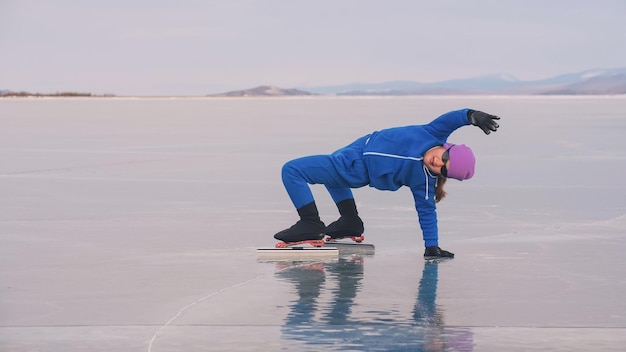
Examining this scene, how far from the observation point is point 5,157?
60.8 feet

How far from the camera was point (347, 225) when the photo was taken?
9414mm

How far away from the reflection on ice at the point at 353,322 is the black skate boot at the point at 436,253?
0.69 meters

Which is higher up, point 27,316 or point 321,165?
point 321,165

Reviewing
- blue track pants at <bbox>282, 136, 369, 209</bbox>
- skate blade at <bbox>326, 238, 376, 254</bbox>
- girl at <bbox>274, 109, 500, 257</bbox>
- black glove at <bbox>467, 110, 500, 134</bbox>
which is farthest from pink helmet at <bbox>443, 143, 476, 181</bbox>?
skate blade at <bbox>326, 238, 376, 254</bbox>

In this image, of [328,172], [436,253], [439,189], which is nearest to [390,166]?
[439,189]

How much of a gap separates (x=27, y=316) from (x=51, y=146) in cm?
1546

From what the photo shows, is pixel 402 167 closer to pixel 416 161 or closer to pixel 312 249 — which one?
pixel 416 161

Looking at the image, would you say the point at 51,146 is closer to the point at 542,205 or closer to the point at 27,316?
the point at 542,205

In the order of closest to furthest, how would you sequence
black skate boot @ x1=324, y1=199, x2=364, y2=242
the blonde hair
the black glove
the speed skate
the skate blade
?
the black glove → the speed skate → the blonde hair → the skate blade → black skate boot @ x1=324, y1=199, x2=364, y2=242

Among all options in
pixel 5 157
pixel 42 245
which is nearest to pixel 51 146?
pixel 5 157

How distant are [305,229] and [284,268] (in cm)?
87

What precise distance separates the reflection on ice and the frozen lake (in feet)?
0.04

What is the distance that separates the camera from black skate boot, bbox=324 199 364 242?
9.38 m

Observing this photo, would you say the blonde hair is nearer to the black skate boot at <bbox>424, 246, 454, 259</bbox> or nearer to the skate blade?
the black skate boot at <bbox>424, 246, 454, 259</bbox>
